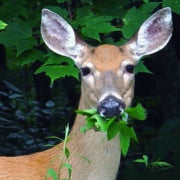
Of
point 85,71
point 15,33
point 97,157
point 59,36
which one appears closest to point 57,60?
point 59,36

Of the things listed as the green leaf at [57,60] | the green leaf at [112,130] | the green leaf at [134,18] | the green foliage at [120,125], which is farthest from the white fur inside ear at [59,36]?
the green leaf at [112,130]

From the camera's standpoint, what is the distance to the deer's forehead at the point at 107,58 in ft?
20.9

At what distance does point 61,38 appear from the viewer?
6660 millimetres

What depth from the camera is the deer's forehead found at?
20.9 feet

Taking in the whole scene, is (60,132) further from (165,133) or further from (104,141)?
(104,141)

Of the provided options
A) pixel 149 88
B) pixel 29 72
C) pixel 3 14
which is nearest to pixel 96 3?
pixel 3 14

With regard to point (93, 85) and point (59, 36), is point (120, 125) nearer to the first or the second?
point (93, 85)

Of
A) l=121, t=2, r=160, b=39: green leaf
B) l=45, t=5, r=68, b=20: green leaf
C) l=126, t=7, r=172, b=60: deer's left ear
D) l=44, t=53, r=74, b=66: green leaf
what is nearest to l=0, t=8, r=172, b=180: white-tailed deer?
l=126, t=7, r=172, b=60: deer's left ear

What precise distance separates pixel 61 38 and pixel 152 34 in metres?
0.66

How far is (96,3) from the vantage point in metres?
7.44

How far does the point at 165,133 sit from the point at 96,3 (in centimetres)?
158

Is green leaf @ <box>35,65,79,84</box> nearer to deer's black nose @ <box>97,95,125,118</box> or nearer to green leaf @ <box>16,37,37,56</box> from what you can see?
green leaf @ <box>16,37,37,56</box>

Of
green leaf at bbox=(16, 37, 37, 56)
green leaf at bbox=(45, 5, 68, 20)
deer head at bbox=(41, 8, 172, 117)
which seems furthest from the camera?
green leaf at bbox=(45, 5, 68, 20)

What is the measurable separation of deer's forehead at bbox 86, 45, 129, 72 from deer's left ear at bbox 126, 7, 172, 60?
Result: 15 centimetres
